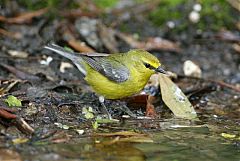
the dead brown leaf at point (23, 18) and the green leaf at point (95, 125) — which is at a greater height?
the dead brown leaf at point (23, 18)

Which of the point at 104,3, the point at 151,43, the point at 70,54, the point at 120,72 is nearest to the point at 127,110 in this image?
the point at 120,72

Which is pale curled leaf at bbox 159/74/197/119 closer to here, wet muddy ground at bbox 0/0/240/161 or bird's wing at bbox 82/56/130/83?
wet muddy ground at bbox 0/0/240/161

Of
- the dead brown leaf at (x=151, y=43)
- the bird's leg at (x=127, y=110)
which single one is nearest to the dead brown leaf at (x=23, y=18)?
the dead brown leaf at (x=151, y=43)

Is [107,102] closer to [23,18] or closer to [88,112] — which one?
[88,112]

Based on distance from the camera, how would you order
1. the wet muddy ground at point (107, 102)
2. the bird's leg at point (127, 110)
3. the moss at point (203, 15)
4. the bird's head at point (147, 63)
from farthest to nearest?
the moss at point (203, 15) < the bird's head at point (147, 63) < the bird's leg at point (127, 110) < the wet muddy ground at point (107, 102)

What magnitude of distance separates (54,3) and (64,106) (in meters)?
3.43

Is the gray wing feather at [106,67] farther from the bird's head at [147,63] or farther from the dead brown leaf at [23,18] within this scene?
the dead brown leaf at [23,18]

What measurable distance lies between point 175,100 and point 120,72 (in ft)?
2.40

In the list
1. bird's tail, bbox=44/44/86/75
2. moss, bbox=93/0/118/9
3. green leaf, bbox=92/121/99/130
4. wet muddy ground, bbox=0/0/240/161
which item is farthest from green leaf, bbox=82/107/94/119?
moss, bbox=93/0/118/9

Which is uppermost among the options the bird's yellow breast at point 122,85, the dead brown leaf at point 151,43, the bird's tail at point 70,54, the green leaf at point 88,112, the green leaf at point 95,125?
the dead brown leaf at point 151,43

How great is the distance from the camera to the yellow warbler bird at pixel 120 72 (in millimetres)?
6477

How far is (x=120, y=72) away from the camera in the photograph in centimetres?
659

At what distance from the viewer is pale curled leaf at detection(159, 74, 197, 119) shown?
21.1 feet

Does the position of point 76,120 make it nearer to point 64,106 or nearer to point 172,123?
point 64,106
